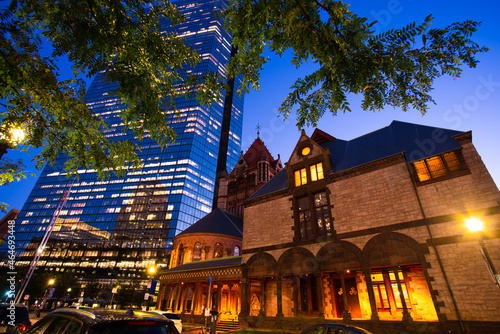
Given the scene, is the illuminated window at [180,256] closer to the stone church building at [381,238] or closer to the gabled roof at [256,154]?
the stone church building at [381,238]

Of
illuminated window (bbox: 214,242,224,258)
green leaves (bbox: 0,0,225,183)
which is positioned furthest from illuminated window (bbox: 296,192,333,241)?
illuminated window (bbox: 214,242,224,258)

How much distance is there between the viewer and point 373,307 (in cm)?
1366

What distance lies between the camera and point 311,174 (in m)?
19.9

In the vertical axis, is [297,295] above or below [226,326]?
above

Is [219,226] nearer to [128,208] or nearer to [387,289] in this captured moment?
[387,289]

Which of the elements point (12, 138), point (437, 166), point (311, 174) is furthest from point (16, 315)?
point (437, 166)

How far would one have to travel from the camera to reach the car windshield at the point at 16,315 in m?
8.96

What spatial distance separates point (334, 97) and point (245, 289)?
66.3ft

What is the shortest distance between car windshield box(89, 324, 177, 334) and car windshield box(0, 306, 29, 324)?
30.5 feet

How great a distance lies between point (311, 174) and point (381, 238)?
286 inches

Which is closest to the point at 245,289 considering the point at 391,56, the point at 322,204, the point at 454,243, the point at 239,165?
the point at 322,204

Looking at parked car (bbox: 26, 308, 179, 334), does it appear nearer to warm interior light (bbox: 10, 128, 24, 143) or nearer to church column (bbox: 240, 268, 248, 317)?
warm interior light (bbox: 10, 128, 24, 143)

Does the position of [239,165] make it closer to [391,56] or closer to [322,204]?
[322,204]

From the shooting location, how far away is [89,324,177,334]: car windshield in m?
3.41
